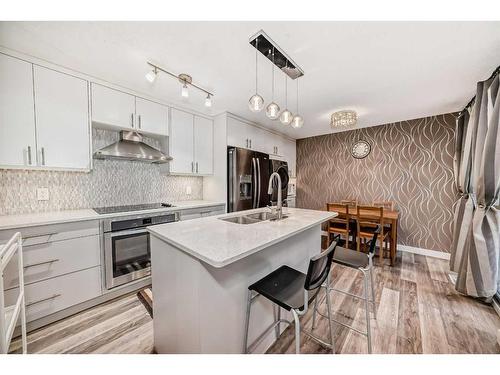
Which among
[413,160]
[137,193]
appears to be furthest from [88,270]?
[413,160]

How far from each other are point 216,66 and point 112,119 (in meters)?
1.30

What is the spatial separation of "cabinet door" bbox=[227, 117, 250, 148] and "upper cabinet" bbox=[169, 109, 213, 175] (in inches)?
13.7

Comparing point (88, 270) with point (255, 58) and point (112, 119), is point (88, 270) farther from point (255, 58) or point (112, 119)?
point (255, 58)

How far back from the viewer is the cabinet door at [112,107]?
6.47 ft

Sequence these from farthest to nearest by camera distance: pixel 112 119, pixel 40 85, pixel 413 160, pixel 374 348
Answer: pixel 413 160 < pixel 112 119 < pixel 40 85 < pixel 374 348

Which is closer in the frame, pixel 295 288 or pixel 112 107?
pixel 295 288

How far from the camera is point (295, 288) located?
1112mm

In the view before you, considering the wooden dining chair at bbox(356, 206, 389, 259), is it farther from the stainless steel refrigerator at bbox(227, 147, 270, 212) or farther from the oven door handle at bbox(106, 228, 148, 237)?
the oven door handle at bbox(106, 228, 148, 237)

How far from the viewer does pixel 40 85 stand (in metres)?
1.67

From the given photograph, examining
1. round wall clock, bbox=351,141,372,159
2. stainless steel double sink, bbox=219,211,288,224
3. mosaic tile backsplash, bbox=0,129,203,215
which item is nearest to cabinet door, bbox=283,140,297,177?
round wall clock, bbox=351,141,372,159

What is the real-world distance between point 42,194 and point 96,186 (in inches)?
17.1

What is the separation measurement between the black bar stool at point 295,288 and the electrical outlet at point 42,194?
2.26 metres

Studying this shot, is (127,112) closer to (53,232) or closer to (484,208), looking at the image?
(53,232)

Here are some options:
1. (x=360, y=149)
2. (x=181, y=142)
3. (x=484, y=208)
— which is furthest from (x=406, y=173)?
(x=181, y=142)
